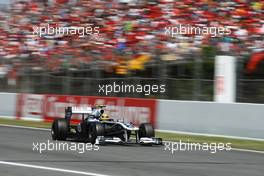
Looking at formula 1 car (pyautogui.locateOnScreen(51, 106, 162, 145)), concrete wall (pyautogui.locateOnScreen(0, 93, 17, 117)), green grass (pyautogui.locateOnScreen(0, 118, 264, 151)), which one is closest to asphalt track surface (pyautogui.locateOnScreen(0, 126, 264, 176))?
formula 1 car (pyautogui.locateOnScreen(51, 106, 162, 145))

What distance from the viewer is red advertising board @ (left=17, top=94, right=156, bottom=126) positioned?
16.2m

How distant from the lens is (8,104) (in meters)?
20.1

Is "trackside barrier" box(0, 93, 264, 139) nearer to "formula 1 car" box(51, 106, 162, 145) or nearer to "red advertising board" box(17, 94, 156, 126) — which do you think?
"red advertising board" box(17, 94, 156, 126)

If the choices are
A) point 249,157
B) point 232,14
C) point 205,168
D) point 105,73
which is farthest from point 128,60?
point 205,168

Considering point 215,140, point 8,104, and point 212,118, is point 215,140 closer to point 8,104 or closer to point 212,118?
point 212,118

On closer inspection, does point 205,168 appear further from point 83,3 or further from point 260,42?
point 83,3

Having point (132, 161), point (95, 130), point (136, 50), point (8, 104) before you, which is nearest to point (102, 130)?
point (95, 130)

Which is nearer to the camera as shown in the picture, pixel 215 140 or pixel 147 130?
pixel 147 130

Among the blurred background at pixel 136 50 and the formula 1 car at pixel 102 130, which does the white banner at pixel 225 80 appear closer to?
the blurred background at pixel 136 50

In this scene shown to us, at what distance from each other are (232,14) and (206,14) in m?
0.95

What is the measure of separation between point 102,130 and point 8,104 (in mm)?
10376

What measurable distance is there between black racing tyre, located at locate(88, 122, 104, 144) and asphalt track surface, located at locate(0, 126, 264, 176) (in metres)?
0.30

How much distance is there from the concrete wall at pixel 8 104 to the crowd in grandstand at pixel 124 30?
1.56m

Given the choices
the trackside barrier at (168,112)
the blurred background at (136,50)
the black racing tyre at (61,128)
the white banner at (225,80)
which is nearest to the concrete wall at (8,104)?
the trackside barrier at (168,112)
